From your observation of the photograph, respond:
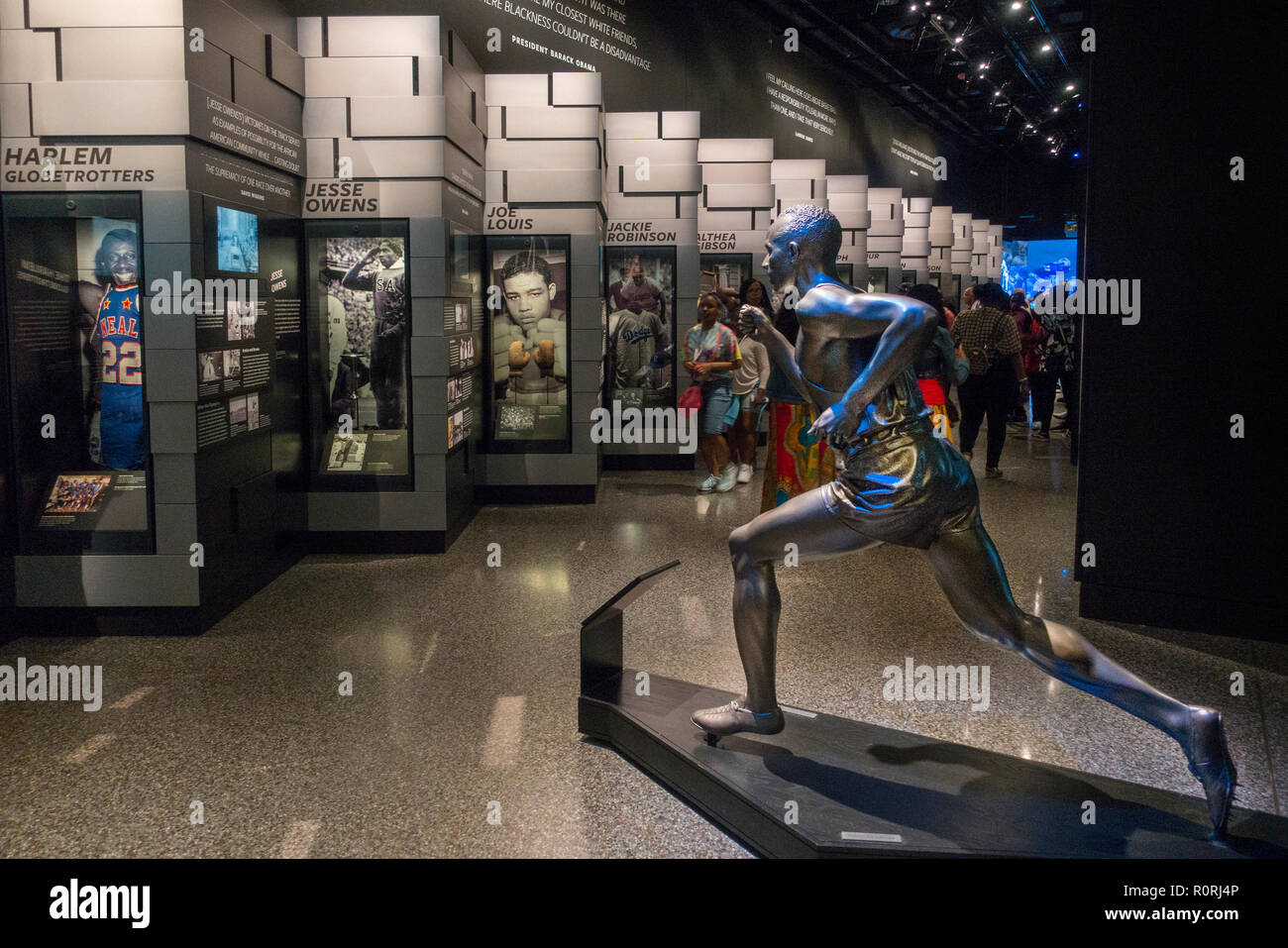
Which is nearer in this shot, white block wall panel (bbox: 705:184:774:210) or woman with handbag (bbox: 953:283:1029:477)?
woman with handbag (bbox: 953:283:1029:477)

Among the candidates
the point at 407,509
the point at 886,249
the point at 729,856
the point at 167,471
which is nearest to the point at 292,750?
the point at 729,856

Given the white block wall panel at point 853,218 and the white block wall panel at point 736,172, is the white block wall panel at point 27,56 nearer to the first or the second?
the white block wall panel at point 736,172

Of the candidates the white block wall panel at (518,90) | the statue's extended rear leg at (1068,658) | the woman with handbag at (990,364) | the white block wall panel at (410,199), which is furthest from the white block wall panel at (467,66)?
the statue's extended rear leg at (1068,658)

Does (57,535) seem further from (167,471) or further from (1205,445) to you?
(1205,445)

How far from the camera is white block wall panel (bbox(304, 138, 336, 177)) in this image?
700 cm

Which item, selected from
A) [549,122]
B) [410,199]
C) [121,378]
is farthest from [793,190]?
[121,378]

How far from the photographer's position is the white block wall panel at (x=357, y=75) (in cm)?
694

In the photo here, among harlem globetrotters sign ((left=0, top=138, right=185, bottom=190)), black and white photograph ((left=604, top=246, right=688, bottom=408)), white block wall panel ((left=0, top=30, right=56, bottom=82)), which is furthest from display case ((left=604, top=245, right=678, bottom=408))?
white block wall panel ((left=0, top=30, right=56, bottom=82))

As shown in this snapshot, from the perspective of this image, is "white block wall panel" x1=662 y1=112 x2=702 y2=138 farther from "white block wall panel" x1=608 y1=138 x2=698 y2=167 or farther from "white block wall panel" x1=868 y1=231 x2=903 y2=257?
"white block wall panel" x1=868 y1=231 x2=903 y2=257

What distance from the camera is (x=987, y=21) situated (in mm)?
18516

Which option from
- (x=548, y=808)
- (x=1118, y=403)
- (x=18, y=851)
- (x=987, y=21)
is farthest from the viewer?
(x=987, y=21)

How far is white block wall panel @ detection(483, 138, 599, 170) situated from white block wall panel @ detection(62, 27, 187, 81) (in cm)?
384

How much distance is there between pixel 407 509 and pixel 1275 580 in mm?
4785

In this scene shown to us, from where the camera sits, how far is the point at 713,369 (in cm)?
920
